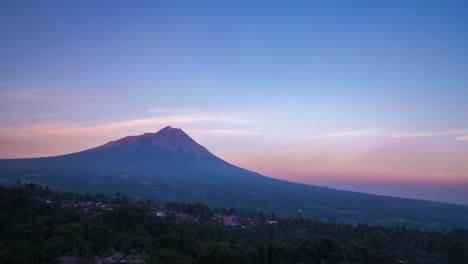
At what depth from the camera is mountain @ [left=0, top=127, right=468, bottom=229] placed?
150ft

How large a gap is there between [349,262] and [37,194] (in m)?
19.3

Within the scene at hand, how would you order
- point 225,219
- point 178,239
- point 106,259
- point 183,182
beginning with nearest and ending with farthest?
point 106,259
point 178,239
point 225,219
point 183,182

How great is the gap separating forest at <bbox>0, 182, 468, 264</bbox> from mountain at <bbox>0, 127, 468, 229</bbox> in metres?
17.4

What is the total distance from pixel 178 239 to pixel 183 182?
4149cm

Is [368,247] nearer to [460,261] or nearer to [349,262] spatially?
[349,262]

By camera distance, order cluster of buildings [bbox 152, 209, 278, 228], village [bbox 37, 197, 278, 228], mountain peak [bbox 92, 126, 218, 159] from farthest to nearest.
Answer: mountain peak [bbox 92, 126, 218, 159], cluster of buildings [bbox 152, 209, 278, 228], village [bbox 37, 197, 278, 228]

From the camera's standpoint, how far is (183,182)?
5988cm

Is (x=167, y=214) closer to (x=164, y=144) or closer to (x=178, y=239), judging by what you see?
(x=178, y=239)

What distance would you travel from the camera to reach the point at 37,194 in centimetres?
2619

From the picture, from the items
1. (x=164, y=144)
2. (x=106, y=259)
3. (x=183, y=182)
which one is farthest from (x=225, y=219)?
(x=164, y=144)

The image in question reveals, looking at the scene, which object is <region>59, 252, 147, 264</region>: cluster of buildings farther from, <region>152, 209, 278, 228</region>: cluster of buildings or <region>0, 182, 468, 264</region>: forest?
<region>152, 209, 278, 228</region>: cluster of buildings

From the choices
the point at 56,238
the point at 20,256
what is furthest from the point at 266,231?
the point at 20,256

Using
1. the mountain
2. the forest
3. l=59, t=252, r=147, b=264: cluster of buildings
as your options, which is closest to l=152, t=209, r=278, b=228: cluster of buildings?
the forest

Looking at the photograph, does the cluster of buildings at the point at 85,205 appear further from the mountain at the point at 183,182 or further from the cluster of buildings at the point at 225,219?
the mountain at the point at 183,182
